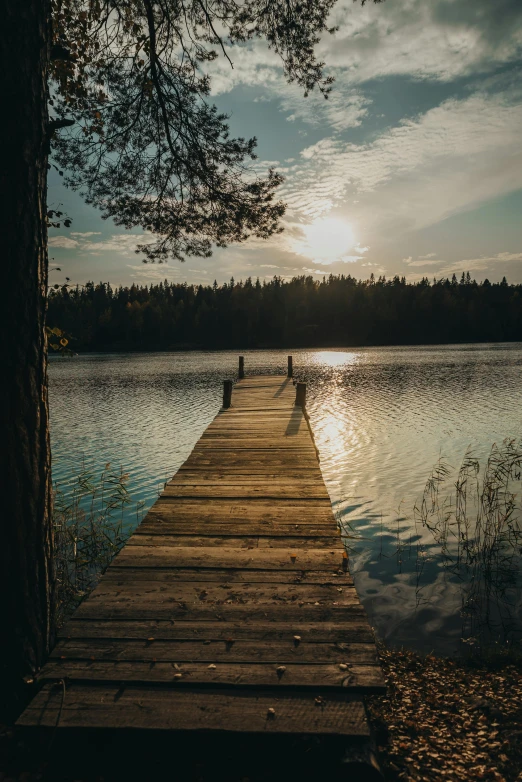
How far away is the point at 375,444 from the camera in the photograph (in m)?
15.8

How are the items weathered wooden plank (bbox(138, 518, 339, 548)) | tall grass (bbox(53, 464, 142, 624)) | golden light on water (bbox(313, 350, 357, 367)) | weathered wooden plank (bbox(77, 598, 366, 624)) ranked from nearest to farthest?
1. weathered wooden plank (bbox(77, 598, 366, 624))
2. weathered wooden plank (bbox(138, 518, 339, 548))
3. tall grass (bbox(53, 464, 142, 624))
4. golden light on water (bbox(313, 350, 357, 367))

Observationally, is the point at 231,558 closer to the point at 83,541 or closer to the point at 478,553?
the point at 83,541

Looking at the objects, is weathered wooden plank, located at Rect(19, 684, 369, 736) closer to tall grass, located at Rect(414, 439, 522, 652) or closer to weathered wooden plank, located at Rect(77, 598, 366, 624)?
weathered wooden plank, located at Rect(77, 598, 366, 624)

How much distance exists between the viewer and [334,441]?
16.8 metres

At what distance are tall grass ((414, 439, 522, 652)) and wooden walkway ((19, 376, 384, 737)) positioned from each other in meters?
2.43

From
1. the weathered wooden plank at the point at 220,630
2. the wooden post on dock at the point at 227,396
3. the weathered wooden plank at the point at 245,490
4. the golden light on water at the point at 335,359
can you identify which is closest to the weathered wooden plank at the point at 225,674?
the weathered wooden plank at the point at 220,630

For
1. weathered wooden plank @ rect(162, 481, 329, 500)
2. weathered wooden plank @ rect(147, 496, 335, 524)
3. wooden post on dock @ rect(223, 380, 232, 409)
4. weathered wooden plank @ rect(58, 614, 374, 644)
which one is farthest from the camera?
wooden post on dock @ rect(223, 380, 232, 409)

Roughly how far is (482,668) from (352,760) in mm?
2902

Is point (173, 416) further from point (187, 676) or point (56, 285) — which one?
point (187, 676)

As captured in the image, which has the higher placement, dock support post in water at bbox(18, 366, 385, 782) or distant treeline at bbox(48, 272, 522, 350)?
distant treeline at bbox(48, 272, 522, 350)

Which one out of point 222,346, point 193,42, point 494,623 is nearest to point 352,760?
point 494,623

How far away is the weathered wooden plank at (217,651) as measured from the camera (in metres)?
2.98

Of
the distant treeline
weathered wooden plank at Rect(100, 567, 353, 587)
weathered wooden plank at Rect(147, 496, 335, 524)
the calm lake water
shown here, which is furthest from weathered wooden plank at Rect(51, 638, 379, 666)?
the distant treeline

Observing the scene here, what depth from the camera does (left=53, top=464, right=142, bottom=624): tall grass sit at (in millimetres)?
6448
